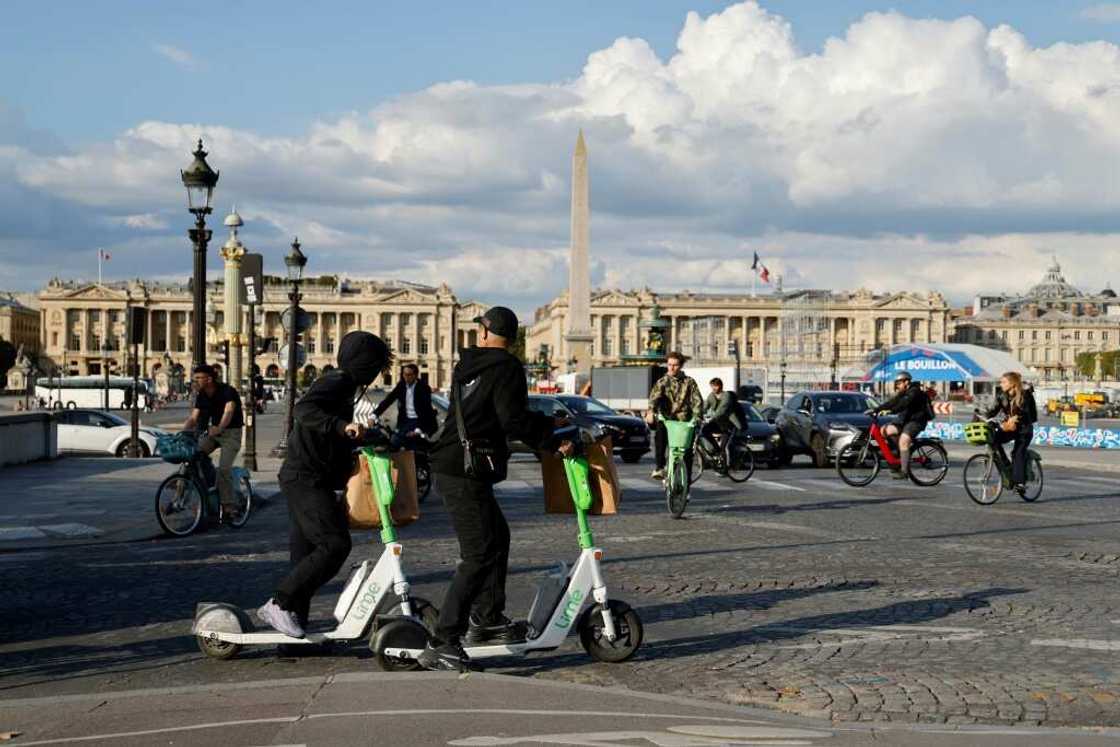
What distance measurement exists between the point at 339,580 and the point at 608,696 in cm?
481

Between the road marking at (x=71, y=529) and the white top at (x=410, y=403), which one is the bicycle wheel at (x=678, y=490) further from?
the road marking at (x=71, y=529)

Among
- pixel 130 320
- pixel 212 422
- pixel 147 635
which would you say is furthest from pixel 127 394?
pixel 147 635

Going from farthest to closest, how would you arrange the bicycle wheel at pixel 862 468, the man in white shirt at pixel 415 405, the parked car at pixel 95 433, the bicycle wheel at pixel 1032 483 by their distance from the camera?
1. the parked car at pixel 95 433
2. the bicycle wheel at pixel 862 468
3. the bicycle wheel at pixel 1032 483
4. the man in white shirt at pixel 415 405

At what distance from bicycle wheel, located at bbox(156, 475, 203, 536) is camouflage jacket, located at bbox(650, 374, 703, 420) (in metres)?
5.40

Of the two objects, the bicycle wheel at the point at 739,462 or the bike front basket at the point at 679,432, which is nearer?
the bike front basket at the point at 679,432

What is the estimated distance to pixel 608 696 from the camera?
6.41 metres

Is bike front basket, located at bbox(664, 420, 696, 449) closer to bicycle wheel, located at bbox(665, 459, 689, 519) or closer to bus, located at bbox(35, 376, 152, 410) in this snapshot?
bicycle wheel, located at bbox(665, 459, 689, 519)

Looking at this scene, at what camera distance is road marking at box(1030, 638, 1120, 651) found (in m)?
7.90

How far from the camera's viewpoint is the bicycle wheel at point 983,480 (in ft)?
60.3

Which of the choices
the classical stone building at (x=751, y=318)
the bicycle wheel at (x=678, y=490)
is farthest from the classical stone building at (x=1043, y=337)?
the bicycle wheel at (x=678, y=490)

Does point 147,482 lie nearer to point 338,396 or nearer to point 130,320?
point 130,320

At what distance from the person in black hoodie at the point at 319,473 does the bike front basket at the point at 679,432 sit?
9.37 metres

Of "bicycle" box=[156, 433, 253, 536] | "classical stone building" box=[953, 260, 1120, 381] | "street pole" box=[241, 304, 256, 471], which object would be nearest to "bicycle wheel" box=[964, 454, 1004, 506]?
"bicycle" box=[156, 433, 253, 536]

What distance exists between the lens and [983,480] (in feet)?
60.4
